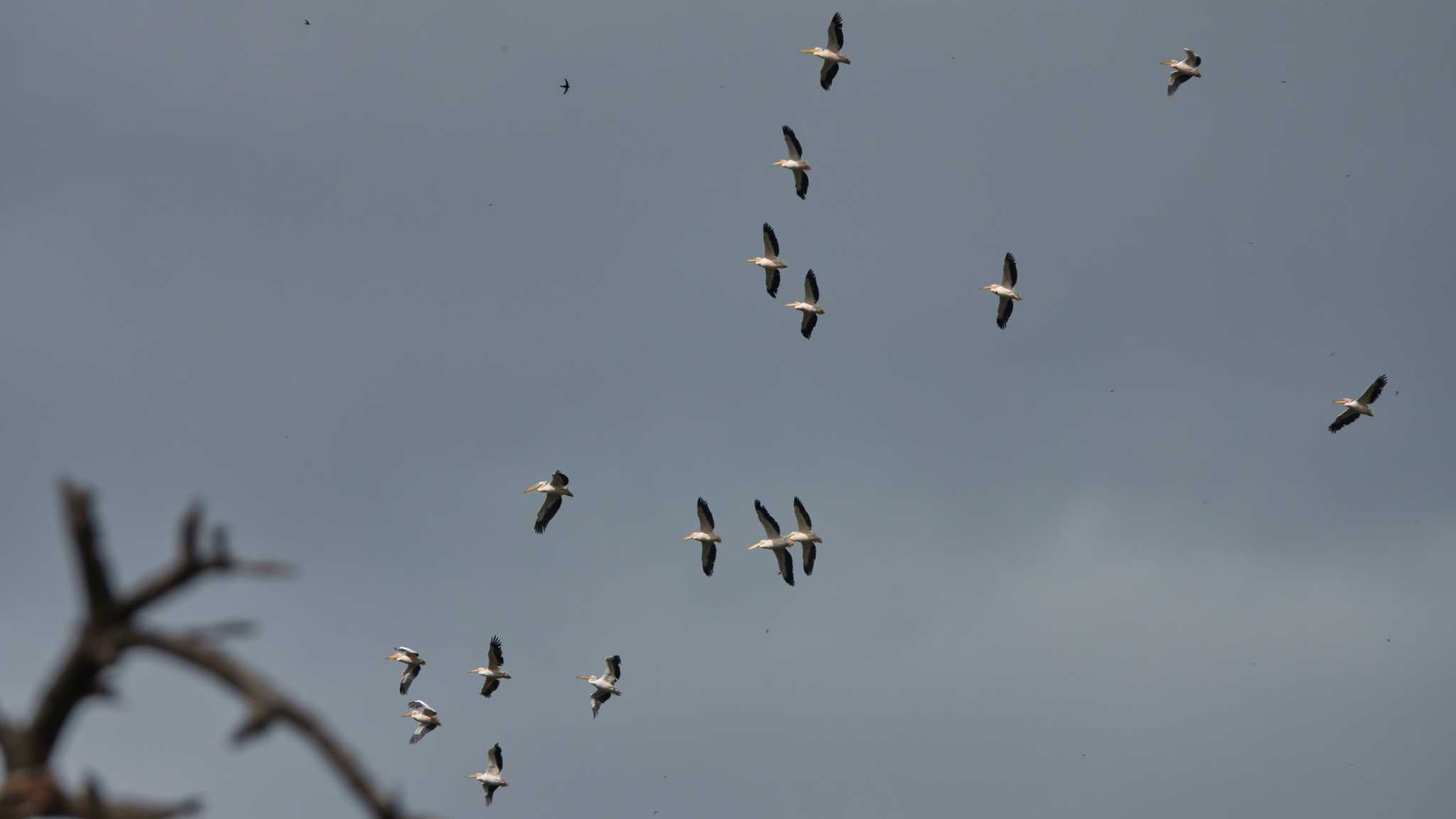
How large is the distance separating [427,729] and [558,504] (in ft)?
33.5

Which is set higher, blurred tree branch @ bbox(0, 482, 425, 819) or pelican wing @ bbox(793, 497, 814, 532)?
pelican wing @ bbox(793, 497, 814, 532)

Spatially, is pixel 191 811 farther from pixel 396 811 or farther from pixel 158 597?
pixel 396 811

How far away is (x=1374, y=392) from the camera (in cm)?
6359

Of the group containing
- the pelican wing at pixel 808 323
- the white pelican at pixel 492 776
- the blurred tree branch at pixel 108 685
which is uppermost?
the pelican wing at pixel 808 323

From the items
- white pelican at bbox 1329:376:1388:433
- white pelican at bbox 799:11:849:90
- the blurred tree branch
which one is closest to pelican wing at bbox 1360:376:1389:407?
white pelican at bbox 1329:376:1388:433

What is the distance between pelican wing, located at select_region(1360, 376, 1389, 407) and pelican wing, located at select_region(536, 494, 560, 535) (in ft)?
89.1

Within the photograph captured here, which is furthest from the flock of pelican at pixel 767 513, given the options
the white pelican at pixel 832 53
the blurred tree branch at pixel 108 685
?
the blurred tree branch at pixel 108 685

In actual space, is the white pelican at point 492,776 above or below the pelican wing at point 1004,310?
below

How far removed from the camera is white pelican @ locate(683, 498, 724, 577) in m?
61.7

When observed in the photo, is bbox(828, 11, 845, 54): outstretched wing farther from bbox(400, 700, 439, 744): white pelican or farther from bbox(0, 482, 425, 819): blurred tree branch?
bbox(0, 482, 425, 819): blurred tree branch

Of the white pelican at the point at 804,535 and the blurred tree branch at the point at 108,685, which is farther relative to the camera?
the white pelican at the point at 804,535

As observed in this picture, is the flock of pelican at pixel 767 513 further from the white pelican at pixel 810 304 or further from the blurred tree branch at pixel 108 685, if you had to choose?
the blurred tree branch at pixel 108 685

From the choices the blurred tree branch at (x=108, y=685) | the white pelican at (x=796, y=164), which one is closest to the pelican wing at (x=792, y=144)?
the white pelican at (x=796, y=164)

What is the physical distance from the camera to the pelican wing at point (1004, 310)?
6750cm
